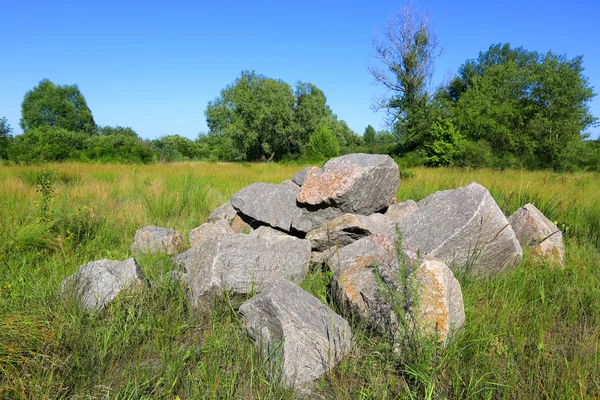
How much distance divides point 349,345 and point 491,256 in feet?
6.82

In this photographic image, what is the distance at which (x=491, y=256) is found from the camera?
369 centimetres

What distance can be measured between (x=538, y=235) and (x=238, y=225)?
13.4 ft

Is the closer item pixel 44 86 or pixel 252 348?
pixel 252 348

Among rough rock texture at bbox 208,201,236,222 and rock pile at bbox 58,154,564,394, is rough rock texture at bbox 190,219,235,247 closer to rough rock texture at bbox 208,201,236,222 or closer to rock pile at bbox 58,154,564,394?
rock pile at bbox 58,154,564,394

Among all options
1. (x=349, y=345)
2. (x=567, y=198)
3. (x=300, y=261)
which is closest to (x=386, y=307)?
(x=349, y=345)

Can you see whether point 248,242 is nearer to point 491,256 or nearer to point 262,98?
point 491,256

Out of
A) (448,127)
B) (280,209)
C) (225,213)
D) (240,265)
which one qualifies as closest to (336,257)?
(240,265)

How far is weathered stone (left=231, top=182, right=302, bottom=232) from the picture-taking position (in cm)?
531

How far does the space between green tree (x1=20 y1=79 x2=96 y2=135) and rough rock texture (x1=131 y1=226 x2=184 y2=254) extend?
175ft

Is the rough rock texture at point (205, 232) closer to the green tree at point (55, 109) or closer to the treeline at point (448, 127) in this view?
the treeline at point (448, 127)

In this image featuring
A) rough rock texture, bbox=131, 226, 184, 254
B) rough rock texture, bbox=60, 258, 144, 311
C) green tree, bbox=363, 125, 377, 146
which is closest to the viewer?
rough rock texture, bbox=60, 258, 144, 311

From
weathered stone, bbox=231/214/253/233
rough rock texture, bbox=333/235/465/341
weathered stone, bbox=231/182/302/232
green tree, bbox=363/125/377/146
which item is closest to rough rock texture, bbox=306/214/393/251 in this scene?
weathered stone, bbox=231/182/302/232

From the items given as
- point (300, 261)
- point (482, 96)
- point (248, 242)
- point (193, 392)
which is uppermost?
point (482, 96)

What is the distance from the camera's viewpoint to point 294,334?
2348 millimetres
